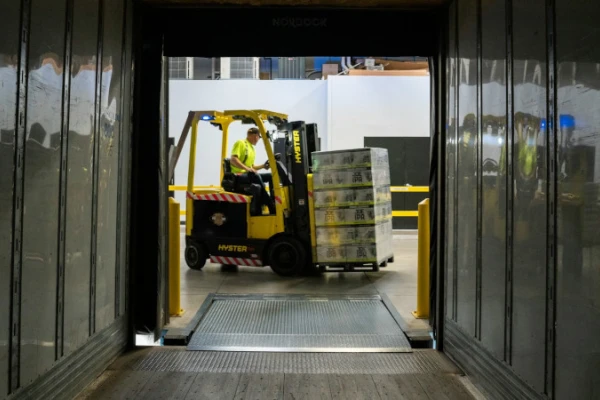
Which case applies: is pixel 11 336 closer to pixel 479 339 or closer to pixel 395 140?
pixel 479 339

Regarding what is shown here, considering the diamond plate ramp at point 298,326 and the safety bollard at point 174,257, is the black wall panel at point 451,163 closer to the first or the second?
the diamond plate ramp at point 298,326

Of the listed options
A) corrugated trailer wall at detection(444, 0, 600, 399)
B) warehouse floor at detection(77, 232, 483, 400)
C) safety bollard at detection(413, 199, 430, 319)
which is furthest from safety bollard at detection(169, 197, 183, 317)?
corrugated trailer wall at detection(444, 0, 600, 399)

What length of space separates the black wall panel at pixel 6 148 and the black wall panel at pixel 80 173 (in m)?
0.72

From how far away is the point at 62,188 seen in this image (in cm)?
313

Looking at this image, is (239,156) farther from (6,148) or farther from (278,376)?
(6,148)

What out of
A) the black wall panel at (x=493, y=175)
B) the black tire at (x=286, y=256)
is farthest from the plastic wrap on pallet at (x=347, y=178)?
the black wall panel at (x=493, y=175)

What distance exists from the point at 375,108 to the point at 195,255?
22.6ft

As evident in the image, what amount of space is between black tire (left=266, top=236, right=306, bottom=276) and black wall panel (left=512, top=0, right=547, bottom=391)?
17.7 ft

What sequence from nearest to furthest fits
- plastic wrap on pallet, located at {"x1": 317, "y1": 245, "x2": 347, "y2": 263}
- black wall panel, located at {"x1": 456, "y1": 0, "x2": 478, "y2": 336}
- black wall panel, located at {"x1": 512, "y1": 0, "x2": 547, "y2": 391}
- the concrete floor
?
black wall panel, located at {"x1": 512, "y1": 0, "x2": 547, "y2": 391} < black wall panel, located at {"x1": 456, "y1": 0, "x2": 478, "y2": 336} < the concrete floor < plastic wrap on pallet, located at {"x1": 317, "y1": 245, "x2": 347, "y2": 263}

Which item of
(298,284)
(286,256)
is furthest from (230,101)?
(298,284)

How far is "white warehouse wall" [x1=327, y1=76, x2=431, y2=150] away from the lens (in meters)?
13.5

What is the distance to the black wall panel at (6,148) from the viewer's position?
7.92 ft

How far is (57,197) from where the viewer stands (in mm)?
3061

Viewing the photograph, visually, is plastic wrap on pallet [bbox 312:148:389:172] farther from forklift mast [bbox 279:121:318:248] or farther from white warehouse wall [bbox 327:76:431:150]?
white warehouse wall [bbox 327:76:431:150]
